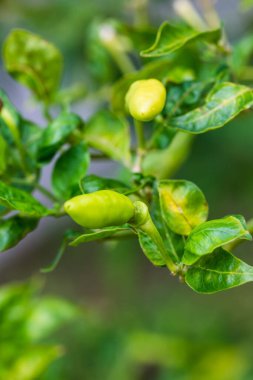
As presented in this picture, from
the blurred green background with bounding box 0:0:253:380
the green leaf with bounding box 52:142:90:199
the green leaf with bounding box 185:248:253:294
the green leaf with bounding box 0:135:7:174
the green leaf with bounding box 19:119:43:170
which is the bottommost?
the blurred green background with bounding box 0:0:253:380

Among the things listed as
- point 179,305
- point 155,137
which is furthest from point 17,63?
point 179,305

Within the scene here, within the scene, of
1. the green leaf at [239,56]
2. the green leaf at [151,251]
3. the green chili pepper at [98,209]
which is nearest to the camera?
the green chili pepper at [98,209]

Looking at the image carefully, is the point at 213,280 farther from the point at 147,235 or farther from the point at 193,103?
the point at 193,103

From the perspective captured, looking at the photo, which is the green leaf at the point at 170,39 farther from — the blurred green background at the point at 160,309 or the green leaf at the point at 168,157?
the blurred green background at the point at 160,309

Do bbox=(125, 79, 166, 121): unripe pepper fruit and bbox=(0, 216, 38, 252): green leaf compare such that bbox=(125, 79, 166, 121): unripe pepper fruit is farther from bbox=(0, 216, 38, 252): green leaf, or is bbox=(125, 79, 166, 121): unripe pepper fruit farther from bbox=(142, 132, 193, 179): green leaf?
bbox=(142, 132, 193, 179): green leaf

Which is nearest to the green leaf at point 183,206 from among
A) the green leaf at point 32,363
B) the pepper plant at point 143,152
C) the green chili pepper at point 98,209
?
the pepper plant at point 143,152

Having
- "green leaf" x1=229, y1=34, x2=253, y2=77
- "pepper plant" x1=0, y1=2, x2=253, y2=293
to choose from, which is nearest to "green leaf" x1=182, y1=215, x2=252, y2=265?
"pepper plant" x1=0, y1=2, x2=253, y2=293

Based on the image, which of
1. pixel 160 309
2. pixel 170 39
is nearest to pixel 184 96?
pixel 170 39
